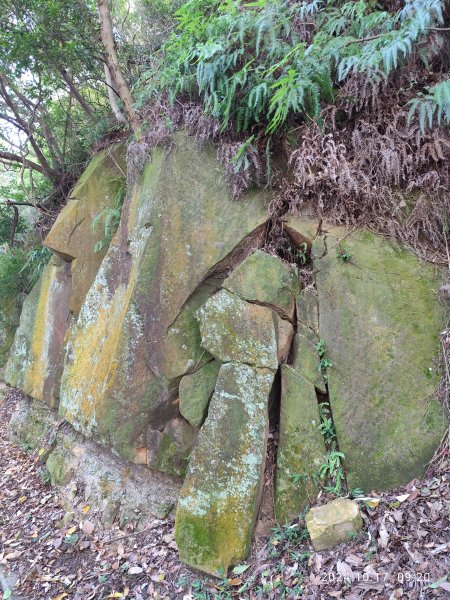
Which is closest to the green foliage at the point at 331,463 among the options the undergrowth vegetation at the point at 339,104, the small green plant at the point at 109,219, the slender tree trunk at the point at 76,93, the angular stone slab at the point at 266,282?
the angular stone slab at the point at 266,282

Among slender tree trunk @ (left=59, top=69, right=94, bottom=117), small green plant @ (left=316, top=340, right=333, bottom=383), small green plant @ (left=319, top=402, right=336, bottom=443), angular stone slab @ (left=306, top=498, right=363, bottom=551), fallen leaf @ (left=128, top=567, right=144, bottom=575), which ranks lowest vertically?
fallen leaf @ (left=128, top=567, right=144, bottom=575)

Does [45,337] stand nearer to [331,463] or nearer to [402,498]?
[331,463]

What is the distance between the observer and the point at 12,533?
17.1 feet

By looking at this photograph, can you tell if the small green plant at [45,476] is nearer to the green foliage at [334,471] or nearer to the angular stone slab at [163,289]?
the angular stone slab at [163,289]

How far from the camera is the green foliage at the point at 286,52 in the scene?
398cm

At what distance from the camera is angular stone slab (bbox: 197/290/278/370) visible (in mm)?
4219

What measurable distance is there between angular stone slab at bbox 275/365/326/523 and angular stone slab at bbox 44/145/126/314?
4139 millimetres

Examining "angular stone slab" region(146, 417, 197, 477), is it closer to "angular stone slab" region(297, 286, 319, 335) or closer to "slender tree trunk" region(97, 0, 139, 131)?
"angular stone slab" region(297, 286, 319, 335)

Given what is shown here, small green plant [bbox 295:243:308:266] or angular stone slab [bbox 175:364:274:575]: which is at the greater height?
small green plant [bbox 295:243:308:266]

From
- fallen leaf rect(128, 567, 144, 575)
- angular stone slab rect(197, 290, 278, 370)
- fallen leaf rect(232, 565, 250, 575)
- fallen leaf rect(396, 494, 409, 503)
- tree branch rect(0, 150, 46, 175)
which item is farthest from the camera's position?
tree branch rect(0, 150, 46, 175)

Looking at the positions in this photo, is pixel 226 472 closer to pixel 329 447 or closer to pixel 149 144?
pixel 329 447

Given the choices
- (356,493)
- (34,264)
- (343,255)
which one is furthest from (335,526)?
(34,264)

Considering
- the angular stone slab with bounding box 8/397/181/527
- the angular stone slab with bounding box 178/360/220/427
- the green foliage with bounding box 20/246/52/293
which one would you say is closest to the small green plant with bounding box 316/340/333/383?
the angular stone slab with bounding box 178/360/220/427

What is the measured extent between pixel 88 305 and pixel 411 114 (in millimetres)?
4847
